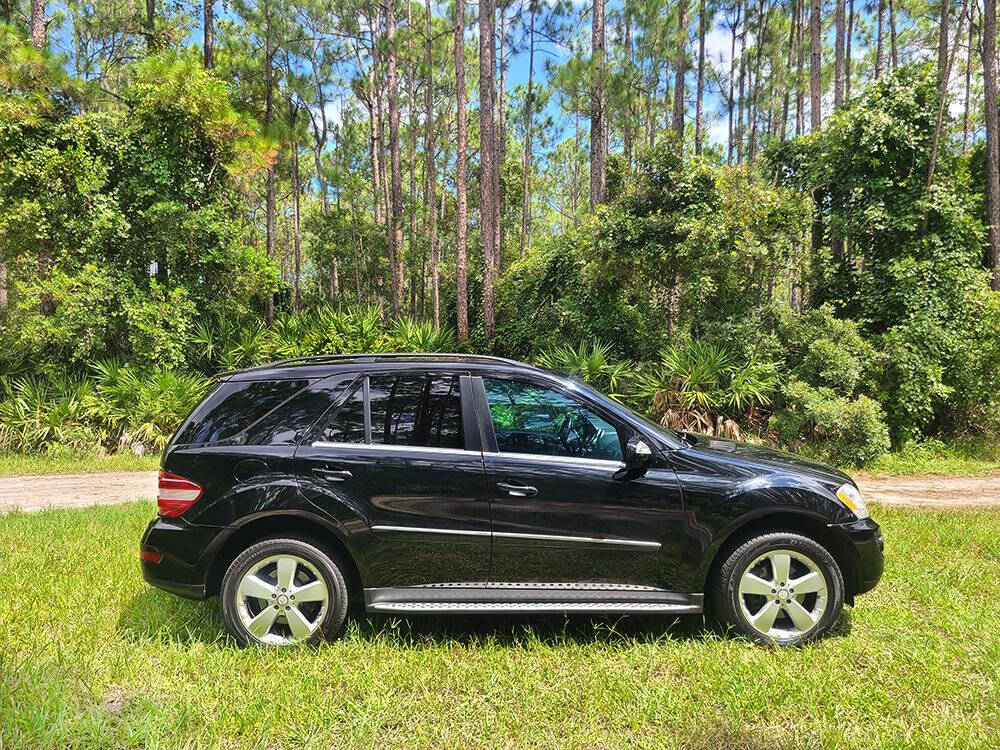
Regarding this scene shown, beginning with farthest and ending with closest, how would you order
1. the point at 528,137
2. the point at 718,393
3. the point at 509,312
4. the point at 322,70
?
the point at 528,137, the point at 322,70, the point at 509,312, the point at 718,393

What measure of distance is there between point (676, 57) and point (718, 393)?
49.7ft

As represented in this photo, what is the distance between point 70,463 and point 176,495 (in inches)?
330

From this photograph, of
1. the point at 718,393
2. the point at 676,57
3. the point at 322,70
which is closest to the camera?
the point at 718,393

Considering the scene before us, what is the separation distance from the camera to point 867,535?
11.2 ft

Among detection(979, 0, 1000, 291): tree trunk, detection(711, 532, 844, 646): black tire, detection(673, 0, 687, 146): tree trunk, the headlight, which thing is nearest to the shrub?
detection(979, 0, 1000, 291): tree trunk

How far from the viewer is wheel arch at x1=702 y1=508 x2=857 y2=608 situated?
11.1 feet

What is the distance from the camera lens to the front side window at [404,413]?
3457 millimetres

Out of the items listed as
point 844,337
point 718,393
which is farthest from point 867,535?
point 844,337

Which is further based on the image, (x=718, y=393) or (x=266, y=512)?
(x=718, y=393)

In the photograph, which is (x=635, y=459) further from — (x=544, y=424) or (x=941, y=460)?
(x=941, y=460)

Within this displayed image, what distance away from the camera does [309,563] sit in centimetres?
332

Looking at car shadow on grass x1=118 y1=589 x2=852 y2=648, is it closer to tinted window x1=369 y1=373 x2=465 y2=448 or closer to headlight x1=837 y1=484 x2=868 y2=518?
headlight x1=837 y1=484 x2=868 y2=518

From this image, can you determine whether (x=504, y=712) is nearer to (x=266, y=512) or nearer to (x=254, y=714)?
(x=254, y=714)

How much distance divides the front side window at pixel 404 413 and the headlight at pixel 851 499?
2335mm
